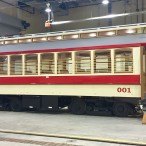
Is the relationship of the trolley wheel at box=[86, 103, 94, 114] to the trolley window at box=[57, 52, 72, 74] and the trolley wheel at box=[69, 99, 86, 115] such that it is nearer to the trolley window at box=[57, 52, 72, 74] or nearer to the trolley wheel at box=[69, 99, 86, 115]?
the trolley wheel at box=[69, 99, 86, 115]

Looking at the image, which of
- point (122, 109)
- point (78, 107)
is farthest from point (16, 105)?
point (122, 109)

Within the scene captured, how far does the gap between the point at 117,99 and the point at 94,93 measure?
966 millimetres

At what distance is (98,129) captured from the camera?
11109mm

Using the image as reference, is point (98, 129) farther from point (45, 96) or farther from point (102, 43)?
point (45, 96)

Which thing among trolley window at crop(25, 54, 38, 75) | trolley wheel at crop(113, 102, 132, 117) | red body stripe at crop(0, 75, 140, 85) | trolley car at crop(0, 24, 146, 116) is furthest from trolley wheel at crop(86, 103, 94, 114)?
trolley window at crop(25, 54, 38, 75)

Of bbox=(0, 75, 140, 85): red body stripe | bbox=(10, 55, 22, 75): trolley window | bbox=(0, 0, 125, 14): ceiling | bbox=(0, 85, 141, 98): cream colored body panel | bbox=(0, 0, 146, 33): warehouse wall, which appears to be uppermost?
bbox=(0, 0, 125, 14): ceiling

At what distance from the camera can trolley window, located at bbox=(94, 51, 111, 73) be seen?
14.0 m

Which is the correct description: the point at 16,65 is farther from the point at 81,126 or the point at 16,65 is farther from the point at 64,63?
the point at 81,126

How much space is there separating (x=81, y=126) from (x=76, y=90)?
10.1ft

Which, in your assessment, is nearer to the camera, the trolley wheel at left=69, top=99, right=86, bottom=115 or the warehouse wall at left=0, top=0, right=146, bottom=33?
the trolley wheel at left=69, top=99, right=86, bottom=115

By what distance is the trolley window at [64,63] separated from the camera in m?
14.9

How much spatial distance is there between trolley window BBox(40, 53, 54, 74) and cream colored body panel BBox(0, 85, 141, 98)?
664 millimetres

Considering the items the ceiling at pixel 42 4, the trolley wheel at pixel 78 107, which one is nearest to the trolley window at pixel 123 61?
the trolley wheel at pixel 78 107

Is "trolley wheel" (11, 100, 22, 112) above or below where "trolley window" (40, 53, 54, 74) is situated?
below
